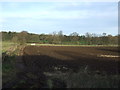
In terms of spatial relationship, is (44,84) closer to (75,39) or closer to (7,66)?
(7,66)

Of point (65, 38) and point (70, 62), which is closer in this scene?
point (70, 62)

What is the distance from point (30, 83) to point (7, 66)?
6905 mm

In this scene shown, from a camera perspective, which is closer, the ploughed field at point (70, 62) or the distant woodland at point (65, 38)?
the ploughed field at point (70, 62)

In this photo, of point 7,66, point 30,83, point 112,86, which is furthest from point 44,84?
point 7,66

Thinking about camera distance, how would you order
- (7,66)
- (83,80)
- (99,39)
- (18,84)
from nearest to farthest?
(18,84)
(83,80)
(7,66)
(99,39)

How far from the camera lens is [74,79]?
1084 centimetres

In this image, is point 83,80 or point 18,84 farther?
point 83,80

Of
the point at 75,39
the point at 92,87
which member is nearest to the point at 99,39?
the point at 75,39

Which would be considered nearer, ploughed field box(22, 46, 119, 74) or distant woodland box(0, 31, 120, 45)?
ploughed field box(22, 46, 119, 74)

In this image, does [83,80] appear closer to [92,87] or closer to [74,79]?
[74,79]

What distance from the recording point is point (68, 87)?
30.9 feet

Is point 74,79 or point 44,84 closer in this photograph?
point 44,84

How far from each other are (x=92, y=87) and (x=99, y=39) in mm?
81380

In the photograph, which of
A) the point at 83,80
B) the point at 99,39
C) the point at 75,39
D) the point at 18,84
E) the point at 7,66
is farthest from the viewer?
the point at 75,39
